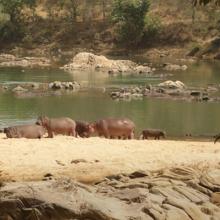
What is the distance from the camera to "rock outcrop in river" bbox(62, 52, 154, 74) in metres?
56.5

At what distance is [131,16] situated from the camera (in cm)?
7944

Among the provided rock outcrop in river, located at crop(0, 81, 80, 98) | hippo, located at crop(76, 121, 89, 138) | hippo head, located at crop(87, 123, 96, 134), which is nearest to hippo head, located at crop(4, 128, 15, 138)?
hippo, located at crop(76, 121, 89, 138)

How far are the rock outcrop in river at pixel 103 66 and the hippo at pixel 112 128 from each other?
111 feet

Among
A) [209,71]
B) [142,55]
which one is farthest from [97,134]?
[142,55]

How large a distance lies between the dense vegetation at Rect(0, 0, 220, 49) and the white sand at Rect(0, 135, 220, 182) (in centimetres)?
5967

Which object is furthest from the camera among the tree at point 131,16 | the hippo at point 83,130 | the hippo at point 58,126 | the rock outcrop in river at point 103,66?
the tree at point 131,16

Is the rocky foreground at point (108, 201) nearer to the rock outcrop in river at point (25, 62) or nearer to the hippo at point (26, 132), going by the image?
the hippo at point (26, 132)

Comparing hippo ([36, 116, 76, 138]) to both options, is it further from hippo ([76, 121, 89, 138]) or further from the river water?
the river water

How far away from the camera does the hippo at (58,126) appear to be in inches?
819

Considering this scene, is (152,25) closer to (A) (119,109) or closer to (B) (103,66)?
(B) (103,66)

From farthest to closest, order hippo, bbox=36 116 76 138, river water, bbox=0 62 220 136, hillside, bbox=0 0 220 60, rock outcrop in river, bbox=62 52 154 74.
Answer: hillside, bbox=0 0 220 60 → rock outcrop in river, bbox=62 52 154 74 → river water, bbox=0 62 220 136 → hippo, bbox=36 116 76 138

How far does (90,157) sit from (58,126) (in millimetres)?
5891

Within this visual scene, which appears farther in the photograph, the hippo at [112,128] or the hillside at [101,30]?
the hillside at [101,30]

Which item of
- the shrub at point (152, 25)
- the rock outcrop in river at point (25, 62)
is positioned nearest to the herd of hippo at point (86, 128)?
the rock outcrop in river at point (25, 62)
